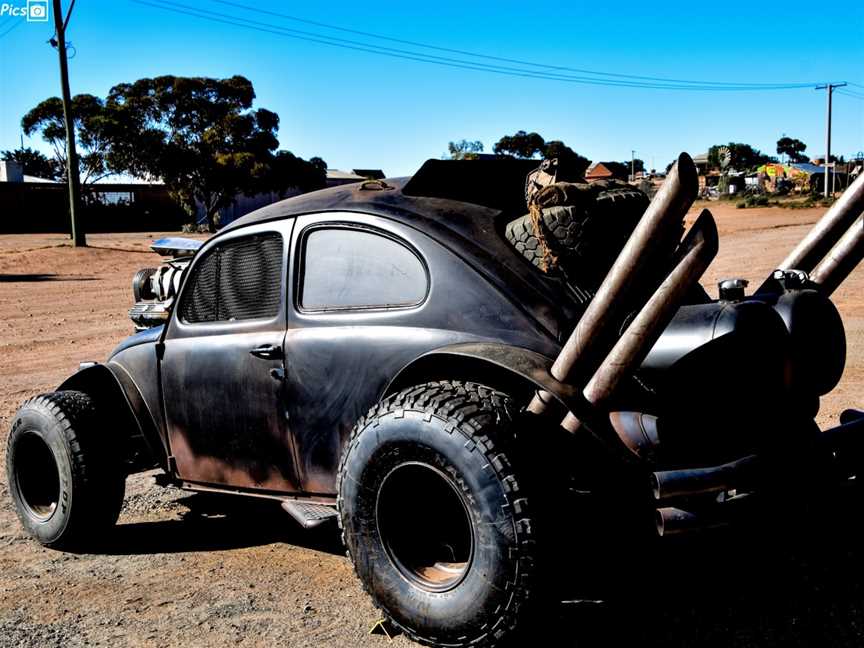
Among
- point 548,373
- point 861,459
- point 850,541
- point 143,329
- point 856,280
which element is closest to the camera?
point 548,373

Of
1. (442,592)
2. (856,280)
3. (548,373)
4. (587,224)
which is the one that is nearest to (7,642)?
(442,592)

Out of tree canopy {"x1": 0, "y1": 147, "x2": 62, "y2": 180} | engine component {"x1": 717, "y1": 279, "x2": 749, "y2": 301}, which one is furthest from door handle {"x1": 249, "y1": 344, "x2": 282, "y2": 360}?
tree canopy {"x1": 0, "y1": 147, "x2": 62, "y2": 180}

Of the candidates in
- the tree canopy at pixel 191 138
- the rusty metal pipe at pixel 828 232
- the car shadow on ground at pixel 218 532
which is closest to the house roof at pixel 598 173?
the rusty metal pipe at pixel 828 232

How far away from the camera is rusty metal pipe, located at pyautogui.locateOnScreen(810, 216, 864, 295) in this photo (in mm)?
4262

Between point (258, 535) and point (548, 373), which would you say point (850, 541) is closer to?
point (548, 373)

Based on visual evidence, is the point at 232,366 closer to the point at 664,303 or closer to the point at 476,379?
the point at 476,379

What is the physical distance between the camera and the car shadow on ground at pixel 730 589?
3600 millimetres

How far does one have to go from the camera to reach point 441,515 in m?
3.71

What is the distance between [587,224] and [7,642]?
2.86m

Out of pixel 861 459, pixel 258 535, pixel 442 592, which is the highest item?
pixel 861 459

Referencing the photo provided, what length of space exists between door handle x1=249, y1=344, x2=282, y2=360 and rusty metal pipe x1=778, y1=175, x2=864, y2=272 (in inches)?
88.4

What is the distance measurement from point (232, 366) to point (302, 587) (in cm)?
104

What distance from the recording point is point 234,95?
5609 centimetres

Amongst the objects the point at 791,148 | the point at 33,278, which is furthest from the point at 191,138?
the point at 791,148
